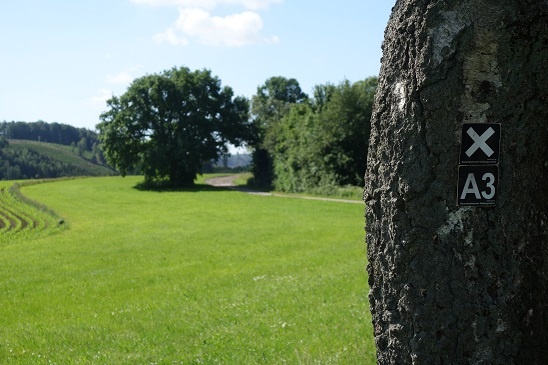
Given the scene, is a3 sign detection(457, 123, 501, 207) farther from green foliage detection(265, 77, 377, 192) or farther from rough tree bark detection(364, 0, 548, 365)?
green foliage detection(265, 77, 377, 192)

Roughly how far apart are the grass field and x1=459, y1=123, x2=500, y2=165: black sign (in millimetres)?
4274

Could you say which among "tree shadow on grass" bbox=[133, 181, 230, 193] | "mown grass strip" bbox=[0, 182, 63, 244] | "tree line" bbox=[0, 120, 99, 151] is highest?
"tree line" bbox=[0, 120, 99, 151]

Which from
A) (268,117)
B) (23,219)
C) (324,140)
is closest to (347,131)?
(324,140)

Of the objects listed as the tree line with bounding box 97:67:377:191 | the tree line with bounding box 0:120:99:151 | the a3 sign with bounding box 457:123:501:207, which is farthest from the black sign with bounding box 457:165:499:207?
the tree line with bounding box 0:120:99:151

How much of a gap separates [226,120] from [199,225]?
39520 mm

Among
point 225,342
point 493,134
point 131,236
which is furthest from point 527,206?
point 131,236

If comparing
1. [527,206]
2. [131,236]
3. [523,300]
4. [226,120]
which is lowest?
[131,236]

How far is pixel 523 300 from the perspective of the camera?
407 cm

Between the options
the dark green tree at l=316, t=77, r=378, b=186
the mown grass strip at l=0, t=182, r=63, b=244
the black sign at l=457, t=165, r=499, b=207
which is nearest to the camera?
the black sign at l=457, t=165, r=499, b=207

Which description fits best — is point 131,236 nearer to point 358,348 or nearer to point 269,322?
point 269,322

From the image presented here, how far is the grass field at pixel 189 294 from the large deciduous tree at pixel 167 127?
33.9m

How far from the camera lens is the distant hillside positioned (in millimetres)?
126988

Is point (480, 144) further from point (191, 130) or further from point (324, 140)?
point (191, 130)

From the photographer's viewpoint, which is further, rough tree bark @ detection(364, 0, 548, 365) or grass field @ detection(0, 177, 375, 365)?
grass field @ detection(0, 177, 375, 365)
